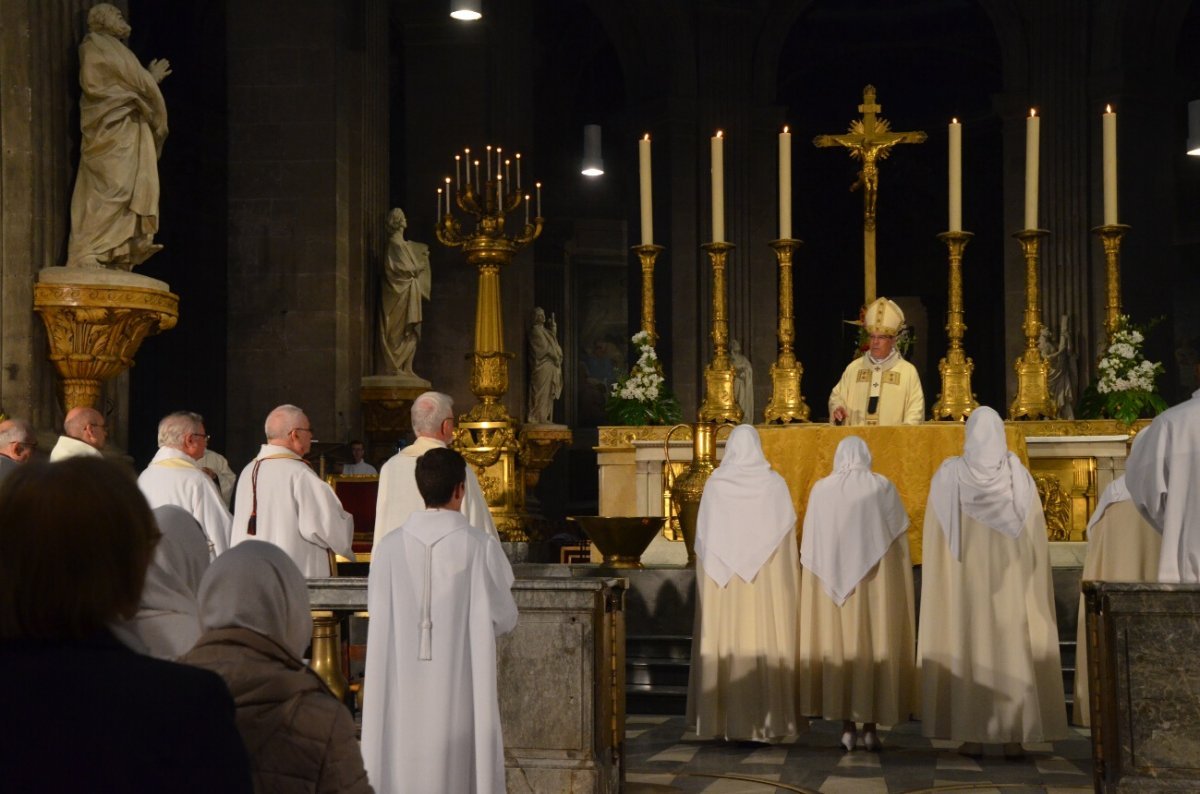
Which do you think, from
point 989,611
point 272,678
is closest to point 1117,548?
point 989,611

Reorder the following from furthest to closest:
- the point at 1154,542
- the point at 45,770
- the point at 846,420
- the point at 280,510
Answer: the point at 846,420
the point at 1154,542
the point at 280,510
the point at 45,770

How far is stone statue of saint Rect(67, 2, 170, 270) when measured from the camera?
9.34m

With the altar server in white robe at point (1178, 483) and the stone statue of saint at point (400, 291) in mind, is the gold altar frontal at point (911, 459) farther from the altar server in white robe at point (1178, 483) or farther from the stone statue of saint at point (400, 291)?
the stone statue of saint at point (400, 291)

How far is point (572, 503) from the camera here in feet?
88.0

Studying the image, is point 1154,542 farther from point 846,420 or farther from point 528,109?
point 528,109

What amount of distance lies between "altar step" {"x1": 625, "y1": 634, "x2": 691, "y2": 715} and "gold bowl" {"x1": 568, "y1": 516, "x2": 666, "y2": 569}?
20.1 inches

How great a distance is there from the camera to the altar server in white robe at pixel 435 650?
530 cm

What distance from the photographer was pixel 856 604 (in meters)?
8.88

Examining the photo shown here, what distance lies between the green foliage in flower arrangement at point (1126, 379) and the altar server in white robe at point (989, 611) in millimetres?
3132

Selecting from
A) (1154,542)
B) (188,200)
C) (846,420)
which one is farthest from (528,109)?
(1154,542)

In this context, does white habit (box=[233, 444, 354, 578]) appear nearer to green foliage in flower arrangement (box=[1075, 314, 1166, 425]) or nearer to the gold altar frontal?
the gold altar frontal

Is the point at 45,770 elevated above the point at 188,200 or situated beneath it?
situated beneath

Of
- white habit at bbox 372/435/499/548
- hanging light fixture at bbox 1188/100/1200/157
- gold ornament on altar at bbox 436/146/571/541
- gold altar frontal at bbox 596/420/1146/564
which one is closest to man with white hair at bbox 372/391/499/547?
white habit at bbox 372/435/499/548

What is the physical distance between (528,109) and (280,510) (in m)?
13.8
